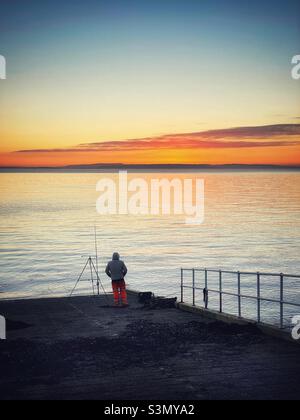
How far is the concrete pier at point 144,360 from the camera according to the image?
→ 7.85 meters

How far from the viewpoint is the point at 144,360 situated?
9539 mm

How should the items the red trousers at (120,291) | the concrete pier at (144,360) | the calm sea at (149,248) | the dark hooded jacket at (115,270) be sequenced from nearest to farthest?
the concrete pier at (144,360)
the dark hooded jacket at (115,270)
the red trousers at (120,291)
the calm sea at (149,248)

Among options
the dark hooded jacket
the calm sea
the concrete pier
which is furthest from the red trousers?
the calm sea

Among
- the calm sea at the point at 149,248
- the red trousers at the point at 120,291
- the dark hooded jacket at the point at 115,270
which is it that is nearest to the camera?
the dark hooded jacket at the point at 115,270

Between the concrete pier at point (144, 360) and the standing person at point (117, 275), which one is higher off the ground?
the standing person at point (117, 275)

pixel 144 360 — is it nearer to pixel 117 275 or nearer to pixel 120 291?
pixel 117 275

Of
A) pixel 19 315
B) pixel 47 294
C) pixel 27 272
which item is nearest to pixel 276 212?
pixel 27 272

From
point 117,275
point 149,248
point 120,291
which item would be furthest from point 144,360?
point 149,248

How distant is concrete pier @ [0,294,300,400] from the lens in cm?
785

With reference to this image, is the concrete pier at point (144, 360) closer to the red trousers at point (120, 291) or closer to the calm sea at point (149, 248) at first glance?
the red trousers at point (120, 291)

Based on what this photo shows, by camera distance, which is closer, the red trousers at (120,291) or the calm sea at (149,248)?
the red trousers at (120,291)

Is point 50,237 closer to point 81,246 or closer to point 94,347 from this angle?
point 81,246

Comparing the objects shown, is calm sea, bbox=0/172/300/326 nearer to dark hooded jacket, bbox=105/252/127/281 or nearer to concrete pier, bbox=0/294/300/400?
dark hooded jacket, bbox=105/252/127/281

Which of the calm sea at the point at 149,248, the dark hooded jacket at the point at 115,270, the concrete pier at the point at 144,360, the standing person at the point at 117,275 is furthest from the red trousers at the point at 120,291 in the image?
the calm sea at the point at 149,248
